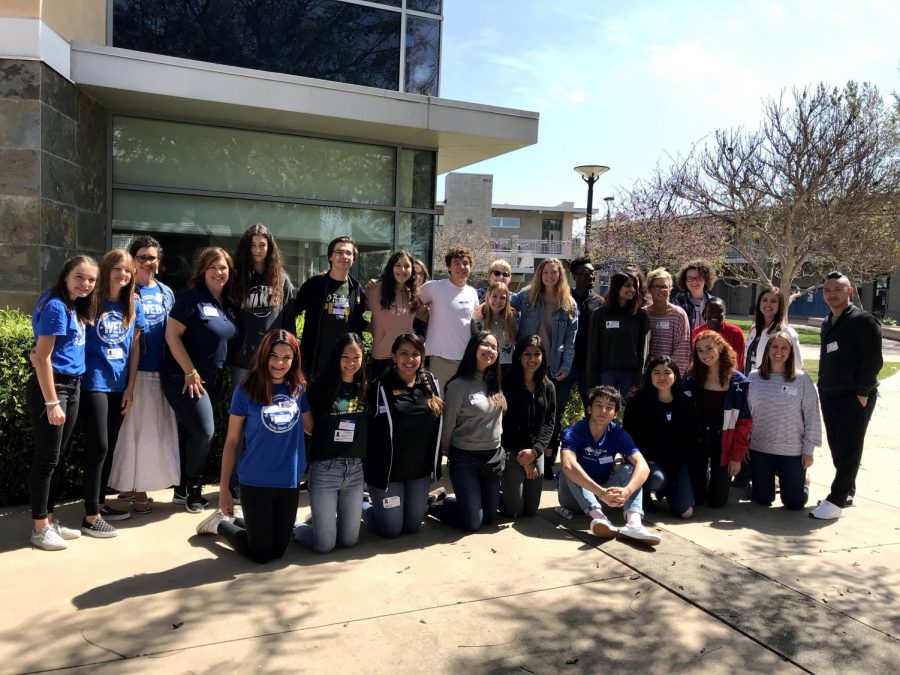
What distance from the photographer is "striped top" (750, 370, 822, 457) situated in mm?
5508

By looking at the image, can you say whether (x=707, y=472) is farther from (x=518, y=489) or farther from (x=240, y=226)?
(x=240, y=226)

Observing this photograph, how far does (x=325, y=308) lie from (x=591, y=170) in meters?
15.2

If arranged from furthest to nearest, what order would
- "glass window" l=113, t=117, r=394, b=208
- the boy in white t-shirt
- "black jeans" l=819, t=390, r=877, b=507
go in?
"glass window" l=113, t=117, r=394, b=208, the boy in white t-shirt, "black jeans" l=819, t=390, r=877, b=507

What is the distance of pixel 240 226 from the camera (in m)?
8.96

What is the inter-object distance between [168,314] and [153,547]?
1.51 metres

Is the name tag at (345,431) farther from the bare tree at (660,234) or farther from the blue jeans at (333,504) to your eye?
the bare tree at (660,234)

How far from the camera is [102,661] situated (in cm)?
298

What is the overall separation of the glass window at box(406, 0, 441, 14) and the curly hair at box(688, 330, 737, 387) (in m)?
6.06

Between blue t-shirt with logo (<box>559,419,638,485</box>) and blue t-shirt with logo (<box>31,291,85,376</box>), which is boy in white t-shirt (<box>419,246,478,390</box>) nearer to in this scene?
blue t-shirt with logo (<box>559,419,638,485</box>)

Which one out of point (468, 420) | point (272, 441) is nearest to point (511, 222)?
point (468, 420)

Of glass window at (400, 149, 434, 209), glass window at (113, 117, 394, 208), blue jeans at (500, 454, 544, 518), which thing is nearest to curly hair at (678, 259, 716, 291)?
blue jeans at (500, 454, 544, 518)

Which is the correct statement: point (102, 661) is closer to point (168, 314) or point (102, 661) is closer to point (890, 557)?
point (168, 314)

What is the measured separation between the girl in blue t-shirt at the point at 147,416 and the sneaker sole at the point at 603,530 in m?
2.89

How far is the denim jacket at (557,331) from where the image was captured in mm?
6121
